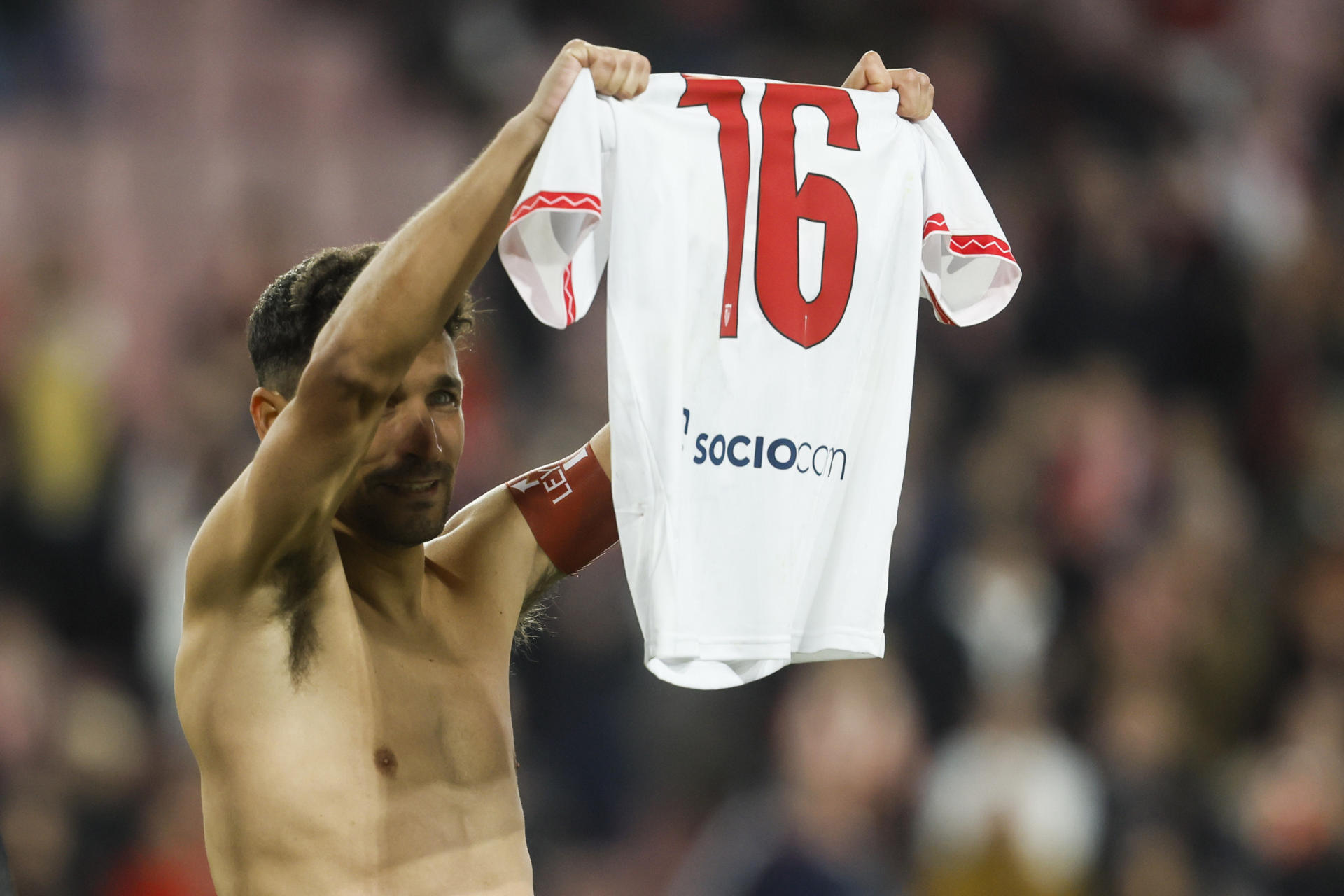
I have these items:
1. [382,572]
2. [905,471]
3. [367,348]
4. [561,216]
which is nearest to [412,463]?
[382,572]

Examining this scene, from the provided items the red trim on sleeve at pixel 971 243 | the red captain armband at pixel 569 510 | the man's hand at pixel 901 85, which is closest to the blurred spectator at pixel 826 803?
the red captain armband at pixel 569 510

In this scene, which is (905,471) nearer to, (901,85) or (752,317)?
(901,85)

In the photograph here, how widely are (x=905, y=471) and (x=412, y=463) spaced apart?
3243 millimetres

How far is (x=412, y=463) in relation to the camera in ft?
7.48

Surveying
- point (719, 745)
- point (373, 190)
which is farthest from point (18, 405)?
point (719, 745)

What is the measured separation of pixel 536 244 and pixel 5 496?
10.6 ft

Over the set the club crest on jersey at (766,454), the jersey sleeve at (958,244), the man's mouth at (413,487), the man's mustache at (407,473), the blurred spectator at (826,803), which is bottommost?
the blurred spectator at (826,803)

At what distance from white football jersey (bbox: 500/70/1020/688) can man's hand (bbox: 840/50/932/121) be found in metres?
0.02

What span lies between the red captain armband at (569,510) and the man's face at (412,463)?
398 mm

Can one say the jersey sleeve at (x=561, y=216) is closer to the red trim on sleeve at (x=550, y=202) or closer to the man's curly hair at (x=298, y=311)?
the red trim on sleeve at (x=550, y=202)

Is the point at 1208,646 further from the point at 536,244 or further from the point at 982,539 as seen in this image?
the point at 536,244

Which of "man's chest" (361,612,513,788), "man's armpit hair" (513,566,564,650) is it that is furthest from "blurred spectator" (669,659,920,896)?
"man's chest" (361,612,513,788)

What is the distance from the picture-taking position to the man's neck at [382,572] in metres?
2.36

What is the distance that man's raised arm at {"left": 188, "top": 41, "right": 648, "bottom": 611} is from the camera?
1.93 metres
